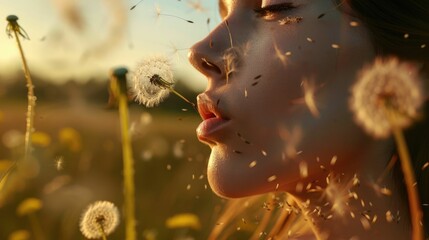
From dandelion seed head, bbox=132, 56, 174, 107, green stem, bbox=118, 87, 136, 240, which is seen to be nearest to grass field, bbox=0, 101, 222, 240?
dandelion seed head, bbox=132, 56, 174, 107

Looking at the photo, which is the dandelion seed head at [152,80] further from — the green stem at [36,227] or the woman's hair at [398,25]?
the green stem at [36,227]

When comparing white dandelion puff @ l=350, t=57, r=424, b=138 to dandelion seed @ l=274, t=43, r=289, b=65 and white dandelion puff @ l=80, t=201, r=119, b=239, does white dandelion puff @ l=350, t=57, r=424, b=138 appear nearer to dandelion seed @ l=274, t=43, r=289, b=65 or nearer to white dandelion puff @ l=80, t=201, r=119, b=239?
dandelion seed @ l=274, t=43, r=289, b=65

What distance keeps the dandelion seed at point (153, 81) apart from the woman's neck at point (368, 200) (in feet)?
1.45

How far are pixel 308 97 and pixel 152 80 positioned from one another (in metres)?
0.38

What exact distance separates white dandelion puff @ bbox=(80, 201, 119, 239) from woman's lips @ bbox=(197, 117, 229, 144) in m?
0.29

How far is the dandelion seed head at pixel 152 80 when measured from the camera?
204 cm

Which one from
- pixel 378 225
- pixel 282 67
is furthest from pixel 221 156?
pixel 378 225

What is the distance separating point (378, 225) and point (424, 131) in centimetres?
27

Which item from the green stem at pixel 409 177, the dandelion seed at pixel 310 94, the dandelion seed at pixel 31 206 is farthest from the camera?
the dandelion seed at pixel 31 206

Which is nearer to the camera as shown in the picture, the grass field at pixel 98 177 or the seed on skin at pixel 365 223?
the seed on skin at pixel 365 223

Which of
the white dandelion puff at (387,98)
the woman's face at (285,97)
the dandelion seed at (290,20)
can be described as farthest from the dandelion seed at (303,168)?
the white dandelion puff at (387,98)

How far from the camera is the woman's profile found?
201 centimetres

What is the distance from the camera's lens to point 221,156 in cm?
208

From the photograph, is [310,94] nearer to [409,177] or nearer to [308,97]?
[308,97]
